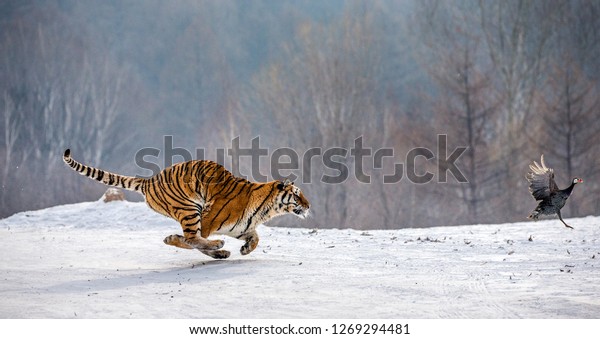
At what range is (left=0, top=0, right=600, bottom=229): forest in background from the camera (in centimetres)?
2792

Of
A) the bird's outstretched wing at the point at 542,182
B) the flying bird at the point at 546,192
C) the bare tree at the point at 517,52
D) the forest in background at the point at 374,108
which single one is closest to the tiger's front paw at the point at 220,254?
the flying bird at the point at 546,192

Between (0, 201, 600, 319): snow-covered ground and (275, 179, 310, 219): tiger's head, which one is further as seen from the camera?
(275, 179, 310, 219): tiger's head

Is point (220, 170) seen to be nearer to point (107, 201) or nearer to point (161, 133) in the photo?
point (107, 201)

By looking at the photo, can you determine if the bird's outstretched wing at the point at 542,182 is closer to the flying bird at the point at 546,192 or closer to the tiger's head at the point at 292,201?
the flying bird at the point at 546,192

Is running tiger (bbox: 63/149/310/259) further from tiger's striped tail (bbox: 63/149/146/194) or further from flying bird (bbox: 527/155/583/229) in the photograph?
flying bird (bbox: 527/155/583/229)

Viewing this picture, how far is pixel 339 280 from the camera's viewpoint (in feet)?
28.9

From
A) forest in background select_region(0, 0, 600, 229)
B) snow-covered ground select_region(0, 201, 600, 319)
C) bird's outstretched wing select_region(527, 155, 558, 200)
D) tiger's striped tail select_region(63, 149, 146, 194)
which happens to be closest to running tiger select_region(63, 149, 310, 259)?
tiger's striped tail select_region(63, 149, 146, 194)

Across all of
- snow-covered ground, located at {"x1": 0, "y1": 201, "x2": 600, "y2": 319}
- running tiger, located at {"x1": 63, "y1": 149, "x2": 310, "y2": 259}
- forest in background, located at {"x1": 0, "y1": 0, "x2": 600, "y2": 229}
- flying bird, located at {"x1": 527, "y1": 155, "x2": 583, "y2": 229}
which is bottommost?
snow-covered ground, located at {"x1": 0, "y1": 201, "x2": 600, "y2": 319}

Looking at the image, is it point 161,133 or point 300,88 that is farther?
point 161,133

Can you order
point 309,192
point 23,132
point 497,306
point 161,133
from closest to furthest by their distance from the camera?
point 497,306, point 309,192, point 23,132, point 161,133

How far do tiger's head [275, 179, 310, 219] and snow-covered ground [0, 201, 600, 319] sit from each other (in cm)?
68

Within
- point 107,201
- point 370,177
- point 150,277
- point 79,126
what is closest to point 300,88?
point 370,177

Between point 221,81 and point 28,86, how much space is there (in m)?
11.3

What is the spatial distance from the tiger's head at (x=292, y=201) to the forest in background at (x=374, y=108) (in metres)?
15.9
